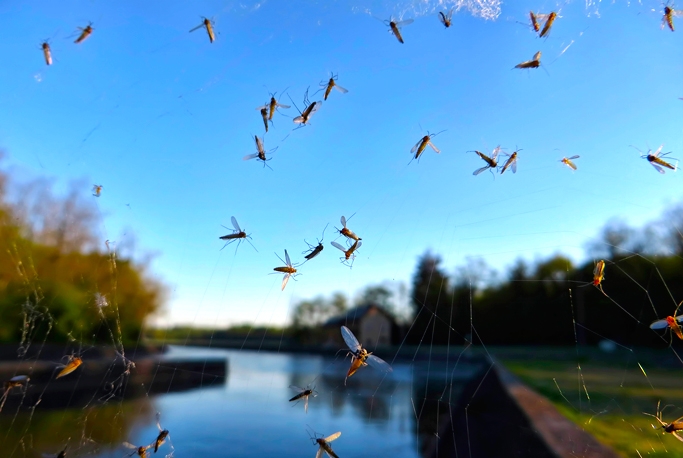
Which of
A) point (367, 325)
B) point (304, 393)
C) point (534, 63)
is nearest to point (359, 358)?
point (304, 393)

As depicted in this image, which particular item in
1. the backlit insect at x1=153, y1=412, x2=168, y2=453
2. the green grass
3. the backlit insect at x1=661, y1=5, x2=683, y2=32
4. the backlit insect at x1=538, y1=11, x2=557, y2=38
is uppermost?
the backlit insect at x1=661, y1=5, x2=683, y2=32

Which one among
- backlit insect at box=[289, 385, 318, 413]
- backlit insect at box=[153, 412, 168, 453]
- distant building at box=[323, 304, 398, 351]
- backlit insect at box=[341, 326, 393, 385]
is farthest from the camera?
distant building at box=[323, 304, 398, 351]

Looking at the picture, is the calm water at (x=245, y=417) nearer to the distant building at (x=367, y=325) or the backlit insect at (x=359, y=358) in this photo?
the distant building at (x=367, y=325)

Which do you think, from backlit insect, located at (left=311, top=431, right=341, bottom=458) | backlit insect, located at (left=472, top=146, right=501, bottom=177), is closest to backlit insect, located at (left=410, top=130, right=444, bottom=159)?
backlit insect, located at (left=472, top=146, right=501, bottom=177)

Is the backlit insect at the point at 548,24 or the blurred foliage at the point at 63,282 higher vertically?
the backlit insect at the point at 548,24

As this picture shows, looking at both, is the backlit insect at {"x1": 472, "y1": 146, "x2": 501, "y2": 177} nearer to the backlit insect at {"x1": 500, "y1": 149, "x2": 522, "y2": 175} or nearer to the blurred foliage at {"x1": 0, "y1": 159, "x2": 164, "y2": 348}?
the backlit insect at {"x1": 500, "y1": 149, "x2": 522, "y2": 175}

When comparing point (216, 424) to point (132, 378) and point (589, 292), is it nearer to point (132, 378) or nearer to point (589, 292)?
point (132, 378)

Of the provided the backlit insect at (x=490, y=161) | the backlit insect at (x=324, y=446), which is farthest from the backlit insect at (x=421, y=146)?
the backlit insect at (x=324, y=446)
